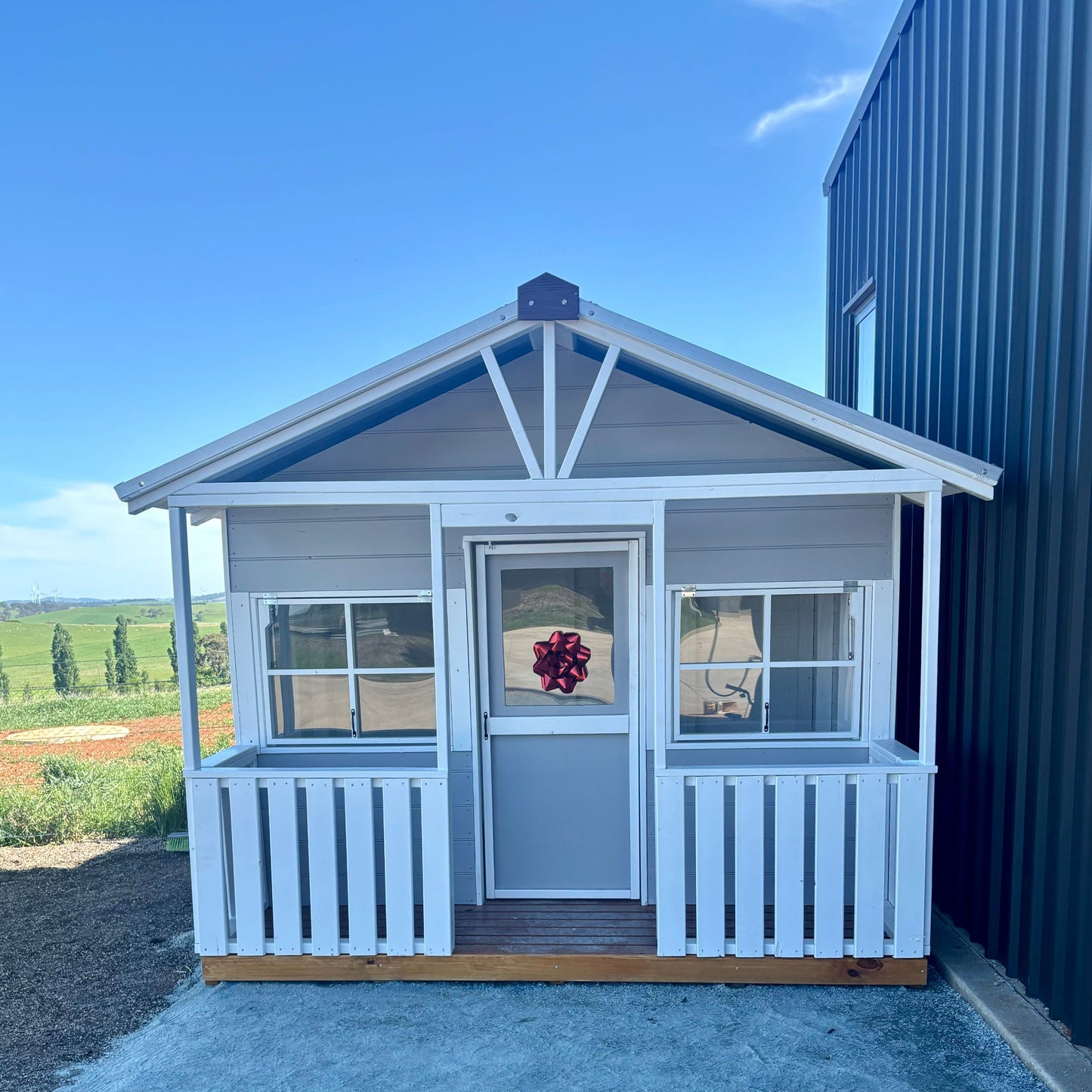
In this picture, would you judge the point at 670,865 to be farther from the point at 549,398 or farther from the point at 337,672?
the point at 549,398

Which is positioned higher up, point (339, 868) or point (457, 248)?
point (457, 248)

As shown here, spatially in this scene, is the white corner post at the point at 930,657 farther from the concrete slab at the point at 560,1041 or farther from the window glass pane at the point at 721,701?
the window glass pane at the point at 721,701

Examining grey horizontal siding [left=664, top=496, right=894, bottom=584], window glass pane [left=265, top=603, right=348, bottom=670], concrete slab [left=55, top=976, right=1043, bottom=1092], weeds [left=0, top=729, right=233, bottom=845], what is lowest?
concrete slab [left=55, top=976, right=1043, bottom=1092]

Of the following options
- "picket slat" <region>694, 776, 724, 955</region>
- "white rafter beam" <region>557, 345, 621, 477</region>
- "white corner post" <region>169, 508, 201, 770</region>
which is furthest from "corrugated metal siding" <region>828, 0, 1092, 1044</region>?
"white corner post" <region>169, 508, 201, 770</region>

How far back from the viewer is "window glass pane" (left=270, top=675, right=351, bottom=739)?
338 cm

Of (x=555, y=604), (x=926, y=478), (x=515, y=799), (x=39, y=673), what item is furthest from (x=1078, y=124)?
(x=39, y=673)

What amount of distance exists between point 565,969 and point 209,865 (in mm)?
1646

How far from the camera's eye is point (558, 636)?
10.8 feet

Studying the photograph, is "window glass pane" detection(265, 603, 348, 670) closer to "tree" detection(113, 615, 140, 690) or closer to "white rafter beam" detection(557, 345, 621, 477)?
"white rafter beam" detection(557, 345, 621, 477)

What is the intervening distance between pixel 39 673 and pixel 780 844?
1520 cm

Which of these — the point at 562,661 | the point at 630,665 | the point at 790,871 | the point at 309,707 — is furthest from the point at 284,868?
the point at 790,871

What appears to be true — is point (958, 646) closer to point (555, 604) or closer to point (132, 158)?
point (555, 604)

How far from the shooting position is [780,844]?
268 centimetres

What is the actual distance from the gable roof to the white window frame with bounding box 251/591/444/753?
2.94 ft
